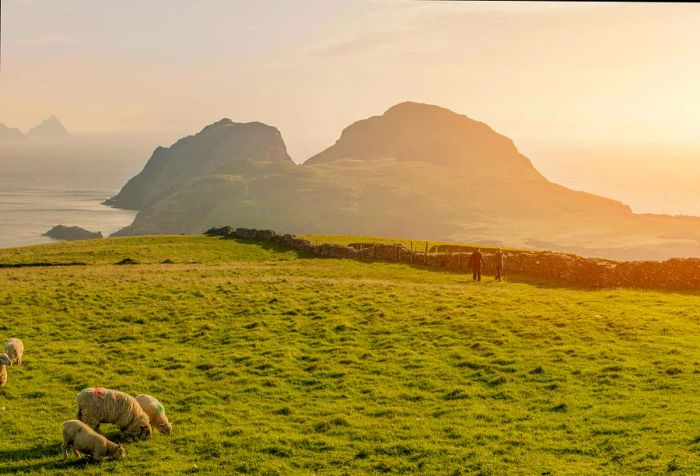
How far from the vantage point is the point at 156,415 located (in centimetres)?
1900

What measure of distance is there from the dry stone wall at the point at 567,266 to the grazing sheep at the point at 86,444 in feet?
130

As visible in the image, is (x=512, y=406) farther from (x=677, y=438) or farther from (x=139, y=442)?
(x=139, y=442)

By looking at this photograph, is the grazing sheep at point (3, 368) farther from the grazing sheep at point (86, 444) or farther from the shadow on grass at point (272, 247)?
the shadow on grass at point (272, 247)

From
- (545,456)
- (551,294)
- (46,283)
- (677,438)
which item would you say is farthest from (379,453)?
(46,283)

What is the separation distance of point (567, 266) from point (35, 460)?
42770 mm

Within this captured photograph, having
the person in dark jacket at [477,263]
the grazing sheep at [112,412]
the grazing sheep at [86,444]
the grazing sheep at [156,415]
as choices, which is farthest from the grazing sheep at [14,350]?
the person in dark jacket at [477,263]

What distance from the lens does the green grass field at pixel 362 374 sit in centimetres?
1734

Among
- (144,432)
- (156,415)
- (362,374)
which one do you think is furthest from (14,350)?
(362,374)

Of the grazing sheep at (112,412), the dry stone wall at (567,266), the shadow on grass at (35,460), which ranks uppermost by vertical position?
the dry stone wall at (567,266)

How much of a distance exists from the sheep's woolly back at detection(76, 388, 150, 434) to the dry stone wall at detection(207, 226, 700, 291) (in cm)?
3848

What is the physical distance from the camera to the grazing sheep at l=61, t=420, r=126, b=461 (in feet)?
55.6

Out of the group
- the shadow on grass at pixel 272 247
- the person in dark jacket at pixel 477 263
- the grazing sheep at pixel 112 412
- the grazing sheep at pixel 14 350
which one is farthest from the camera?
the shadow on grass at pixel 272 247

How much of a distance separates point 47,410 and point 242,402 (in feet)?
21.7

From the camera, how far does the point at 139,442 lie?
723 inches
